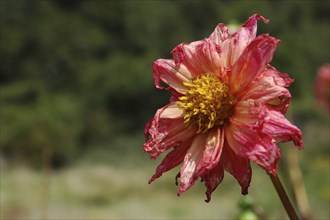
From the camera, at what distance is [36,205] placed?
3561 millimetres

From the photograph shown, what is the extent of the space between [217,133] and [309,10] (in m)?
3.73

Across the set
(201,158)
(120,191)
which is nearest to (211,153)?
(201,158)

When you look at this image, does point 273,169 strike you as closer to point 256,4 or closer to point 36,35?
point 256,4

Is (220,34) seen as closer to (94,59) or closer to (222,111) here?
(222,111)

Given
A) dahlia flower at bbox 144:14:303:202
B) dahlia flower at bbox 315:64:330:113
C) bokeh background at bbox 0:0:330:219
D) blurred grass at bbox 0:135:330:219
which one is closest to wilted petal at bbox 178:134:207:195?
dahlia flower at bbox 144:14:303:202

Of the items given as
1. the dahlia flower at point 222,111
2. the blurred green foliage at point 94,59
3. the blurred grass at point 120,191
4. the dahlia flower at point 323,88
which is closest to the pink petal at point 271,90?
the dahlia flower at point 222,111

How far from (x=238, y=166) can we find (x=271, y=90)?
5 centimetres

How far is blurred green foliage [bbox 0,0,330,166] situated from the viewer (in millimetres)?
3994

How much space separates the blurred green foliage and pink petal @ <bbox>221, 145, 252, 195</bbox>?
11.4 ft

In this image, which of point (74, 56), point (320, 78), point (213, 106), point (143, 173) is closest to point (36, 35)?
point (74, 56)

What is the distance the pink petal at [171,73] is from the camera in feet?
1.49

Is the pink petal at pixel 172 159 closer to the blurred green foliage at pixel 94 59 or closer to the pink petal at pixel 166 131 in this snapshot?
the pink petal at pixel 166 131

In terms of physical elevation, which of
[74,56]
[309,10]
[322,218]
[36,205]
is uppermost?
[74,56]

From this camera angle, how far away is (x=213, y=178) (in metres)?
0.41
